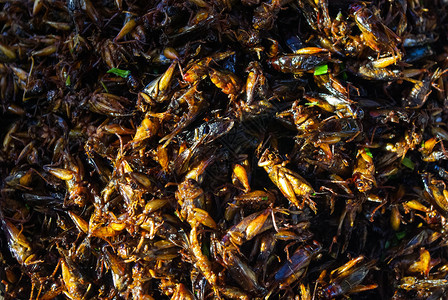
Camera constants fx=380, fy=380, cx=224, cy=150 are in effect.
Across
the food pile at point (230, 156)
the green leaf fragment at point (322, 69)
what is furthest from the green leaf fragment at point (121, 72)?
the green leaf fragment at point (322, 69)

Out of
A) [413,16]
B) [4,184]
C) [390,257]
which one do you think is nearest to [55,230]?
[4,184]

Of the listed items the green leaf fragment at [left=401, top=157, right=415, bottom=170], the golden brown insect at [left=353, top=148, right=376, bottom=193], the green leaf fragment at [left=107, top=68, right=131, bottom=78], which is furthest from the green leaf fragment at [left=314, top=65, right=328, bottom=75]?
the green leaf fragment at [left=107, top=68, right=131, bottom=78]

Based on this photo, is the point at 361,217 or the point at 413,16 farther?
the point at 413,16

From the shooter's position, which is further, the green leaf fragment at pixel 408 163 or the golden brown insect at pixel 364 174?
the green leaf fragment at pixel 408 163

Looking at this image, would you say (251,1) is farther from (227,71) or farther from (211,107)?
(211,107)

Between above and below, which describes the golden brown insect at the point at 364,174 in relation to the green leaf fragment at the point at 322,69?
below

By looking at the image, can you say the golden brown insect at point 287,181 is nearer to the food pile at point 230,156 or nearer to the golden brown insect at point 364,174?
the food pile at point 230,156

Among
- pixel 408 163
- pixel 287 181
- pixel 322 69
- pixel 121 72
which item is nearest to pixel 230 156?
pixel 287 181

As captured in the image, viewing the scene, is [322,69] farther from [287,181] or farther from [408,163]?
[408,163]
